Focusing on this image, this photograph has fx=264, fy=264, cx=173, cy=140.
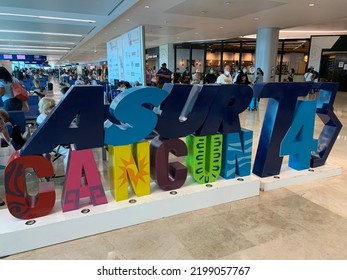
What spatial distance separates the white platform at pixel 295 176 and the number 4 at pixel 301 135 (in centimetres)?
13

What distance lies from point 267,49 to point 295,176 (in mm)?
10179

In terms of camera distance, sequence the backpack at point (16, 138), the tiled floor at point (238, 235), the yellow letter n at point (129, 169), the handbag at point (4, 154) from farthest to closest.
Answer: the backpack at point (16, 138) < the handbag at point (4, 154) < the yellow letter n at point (129, 169) < the tiled floor at point (238, 235)

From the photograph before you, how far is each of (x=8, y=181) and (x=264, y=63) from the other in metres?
12.3

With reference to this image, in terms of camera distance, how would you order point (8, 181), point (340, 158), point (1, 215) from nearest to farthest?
point (8, 181) → point (1, 215) → point (340, 158)

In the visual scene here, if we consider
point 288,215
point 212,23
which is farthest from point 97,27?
point 288,215

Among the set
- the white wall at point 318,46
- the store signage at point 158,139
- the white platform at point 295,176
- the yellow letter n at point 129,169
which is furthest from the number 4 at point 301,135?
the white wall at point 318,46

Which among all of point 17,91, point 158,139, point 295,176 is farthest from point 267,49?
point 158,139

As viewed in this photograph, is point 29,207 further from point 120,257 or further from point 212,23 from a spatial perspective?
point 212,23

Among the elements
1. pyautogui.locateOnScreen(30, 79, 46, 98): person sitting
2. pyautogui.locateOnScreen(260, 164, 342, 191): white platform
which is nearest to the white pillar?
pyautogui.locateOnScreen(30, 79, 46, 98): person sitting

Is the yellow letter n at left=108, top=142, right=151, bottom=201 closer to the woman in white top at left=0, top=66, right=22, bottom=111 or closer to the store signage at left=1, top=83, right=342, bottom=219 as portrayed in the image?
the store signage at left=1, top=83, right=342, bottom=219

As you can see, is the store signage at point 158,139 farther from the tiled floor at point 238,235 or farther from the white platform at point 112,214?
the tiled floor at point 238,235

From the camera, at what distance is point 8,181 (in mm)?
2000

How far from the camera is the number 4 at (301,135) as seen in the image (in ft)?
10.2

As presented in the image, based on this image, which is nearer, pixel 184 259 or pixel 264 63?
pixel 184 259
